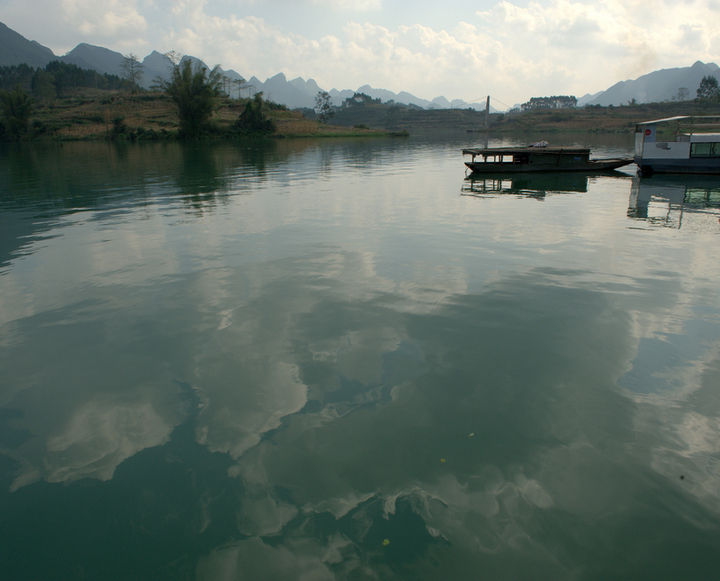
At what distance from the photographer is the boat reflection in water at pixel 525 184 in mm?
23766

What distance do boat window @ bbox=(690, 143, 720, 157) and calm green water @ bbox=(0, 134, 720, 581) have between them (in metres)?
19.0

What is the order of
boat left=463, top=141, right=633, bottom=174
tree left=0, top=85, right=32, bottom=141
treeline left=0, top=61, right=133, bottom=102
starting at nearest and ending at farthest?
1. boat left=463, top=141, right=633, bottom=174
2. tree left=0, top=85, right=32, bottom=141
3. treeline left=0, top=61, right=133, bottom=102

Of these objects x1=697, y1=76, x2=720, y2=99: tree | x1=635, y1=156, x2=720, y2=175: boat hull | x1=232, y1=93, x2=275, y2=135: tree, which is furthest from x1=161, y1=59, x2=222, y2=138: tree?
x1=697, y1=76, x2=720, y2=99: tree

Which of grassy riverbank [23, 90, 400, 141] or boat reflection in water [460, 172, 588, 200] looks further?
→ grassy riverbank [23, 90, 400, 141]

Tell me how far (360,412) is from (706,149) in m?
31.1

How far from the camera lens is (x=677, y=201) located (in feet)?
67.2

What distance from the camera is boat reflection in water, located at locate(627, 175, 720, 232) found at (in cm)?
1614

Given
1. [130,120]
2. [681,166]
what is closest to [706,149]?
[681,166]

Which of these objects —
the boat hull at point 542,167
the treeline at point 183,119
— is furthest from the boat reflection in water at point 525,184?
the treeline at point 183,119

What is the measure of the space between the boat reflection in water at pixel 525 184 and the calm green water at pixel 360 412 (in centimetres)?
1184

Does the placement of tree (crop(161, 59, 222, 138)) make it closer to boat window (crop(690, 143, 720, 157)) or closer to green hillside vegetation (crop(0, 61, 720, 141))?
green hillside vegetation (crop(0, 61, 720, 141))

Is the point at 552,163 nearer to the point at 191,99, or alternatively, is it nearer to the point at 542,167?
the point at 542,167

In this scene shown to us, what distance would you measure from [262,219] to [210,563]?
14.0 meters

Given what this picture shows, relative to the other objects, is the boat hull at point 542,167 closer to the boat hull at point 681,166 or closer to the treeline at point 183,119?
the boat hull at point 681,166
